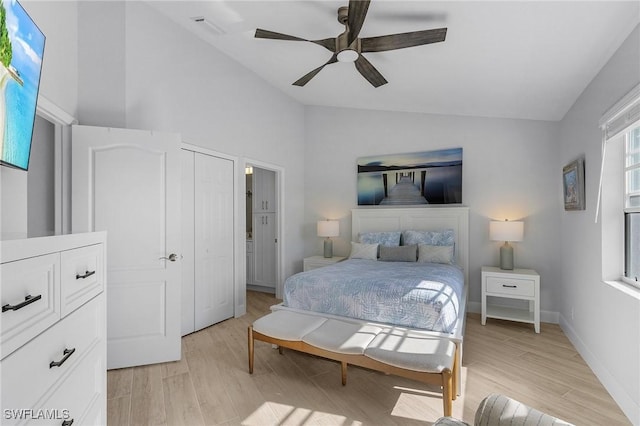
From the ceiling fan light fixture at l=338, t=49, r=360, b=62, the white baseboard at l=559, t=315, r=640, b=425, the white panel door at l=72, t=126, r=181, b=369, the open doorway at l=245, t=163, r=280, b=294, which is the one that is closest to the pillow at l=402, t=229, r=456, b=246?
the white baseboard at l=559, t=315, r=640, b=425

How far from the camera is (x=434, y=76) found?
3.28 metres

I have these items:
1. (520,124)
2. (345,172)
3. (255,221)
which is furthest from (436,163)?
(255,221)

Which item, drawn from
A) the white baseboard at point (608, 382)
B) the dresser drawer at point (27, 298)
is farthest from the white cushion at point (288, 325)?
the white baseboard at point (608, 382)

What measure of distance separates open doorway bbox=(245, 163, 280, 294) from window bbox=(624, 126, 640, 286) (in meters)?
4.04

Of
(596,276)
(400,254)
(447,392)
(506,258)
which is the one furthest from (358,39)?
(506,258)

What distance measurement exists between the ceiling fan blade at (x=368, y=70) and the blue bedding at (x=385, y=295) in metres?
1.83

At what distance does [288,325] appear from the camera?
2578 mm

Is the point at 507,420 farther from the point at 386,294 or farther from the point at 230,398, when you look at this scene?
the point at 230,398

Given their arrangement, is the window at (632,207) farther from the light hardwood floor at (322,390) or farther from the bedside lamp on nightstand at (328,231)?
the bedside lamp on nightstand at (328,231)

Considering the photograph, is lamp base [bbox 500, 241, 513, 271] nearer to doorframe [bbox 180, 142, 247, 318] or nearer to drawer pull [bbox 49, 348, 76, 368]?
doorframe [bbox 180, 142, 247, 318]

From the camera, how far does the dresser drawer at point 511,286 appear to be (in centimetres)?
354

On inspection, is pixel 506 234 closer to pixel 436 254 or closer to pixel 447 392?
pixel 436 254

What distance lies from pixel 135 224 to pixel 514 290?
13.0 feet

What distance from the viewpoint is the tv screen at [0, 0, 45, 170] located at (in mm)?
1293
